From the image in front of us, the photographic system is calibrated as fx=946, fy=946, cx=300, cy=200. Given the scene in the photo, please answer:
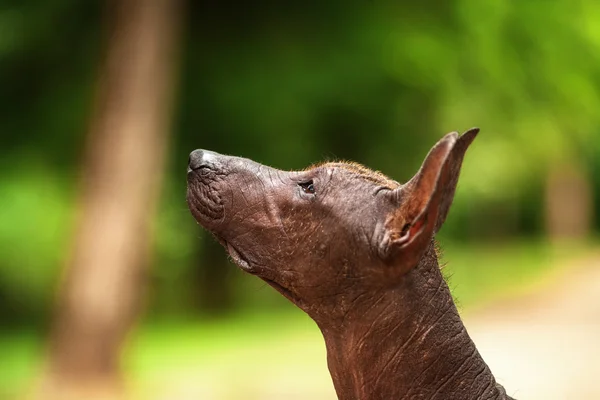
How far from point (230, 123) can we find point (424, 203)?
15527 mm

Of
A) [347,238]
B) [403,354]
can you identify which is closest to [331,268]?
[347,238]

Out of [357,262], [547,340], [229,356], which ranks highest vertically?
[547,340]

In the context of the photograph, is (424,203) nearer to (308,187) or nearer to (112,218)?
(308,187)

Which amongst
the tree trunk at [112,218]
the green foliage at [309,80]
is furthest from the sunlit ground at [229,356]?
the green foliage at [309,80]

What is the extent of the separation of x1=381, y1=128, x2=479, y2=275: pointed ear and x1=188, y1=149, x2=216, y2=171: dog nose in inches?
40.5

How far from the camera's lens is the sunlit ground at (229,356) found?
14.2 meters

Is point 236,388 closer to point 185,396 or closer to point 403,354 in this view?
point 185,396

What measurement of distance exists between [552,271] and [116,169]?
66.1 feet

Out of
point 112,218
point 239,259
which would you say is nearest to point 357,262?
point 239,259

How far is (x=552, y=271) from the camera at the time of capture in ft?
99.7

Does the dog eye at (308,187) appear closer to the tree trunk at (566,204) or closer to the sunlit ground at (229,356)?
the sunlit ground at (229,356)

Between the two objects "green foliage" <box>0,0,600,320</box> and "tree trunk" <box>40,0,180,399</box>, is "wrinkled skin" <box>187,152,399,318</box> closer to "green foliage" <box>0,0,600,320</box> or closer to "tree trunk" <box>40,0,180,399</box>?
"green foliage" <box>0,0,600,320</box>

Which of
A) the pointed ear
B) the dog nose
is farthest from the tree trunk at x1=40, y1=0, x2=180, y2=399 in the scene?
the pointed ear

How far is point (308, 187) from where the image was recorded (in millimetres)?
4820
